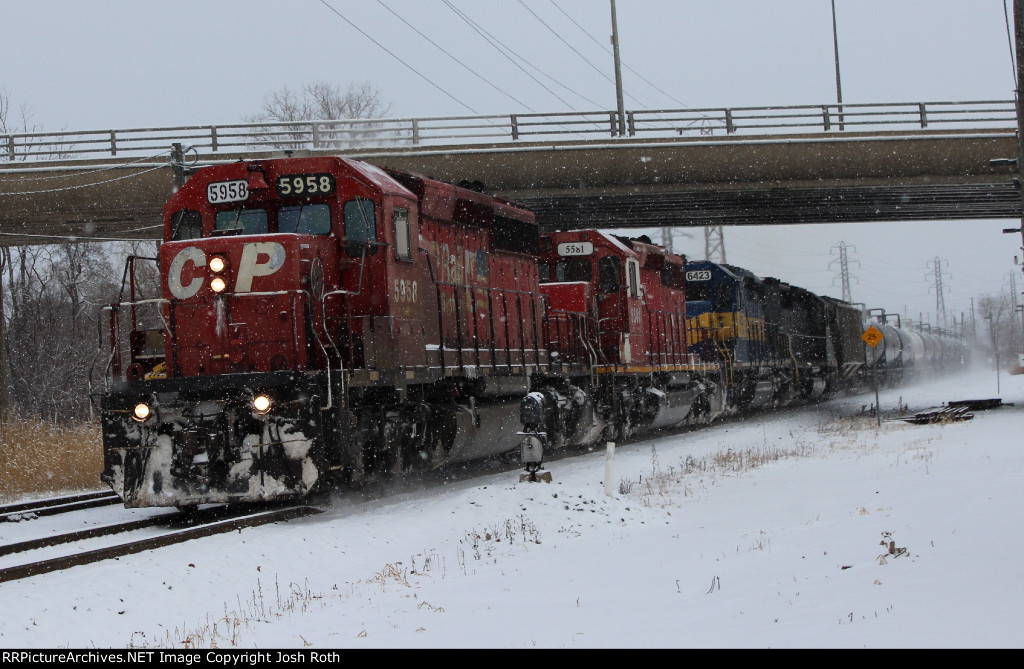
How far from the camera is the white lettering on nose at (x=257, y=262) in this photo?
10.5 meters

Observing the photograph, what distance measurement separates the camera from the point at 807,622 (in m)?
5.46

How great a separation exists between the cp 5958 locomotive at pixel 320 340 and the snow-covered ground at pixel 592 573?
2.73 feet

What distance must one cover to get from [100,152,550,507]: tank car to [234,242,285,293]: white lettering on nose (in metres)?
0.01

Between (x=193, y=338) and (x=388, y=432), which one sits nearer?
(x=193, y=338)

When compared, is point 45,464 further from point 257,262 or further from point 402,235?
point 402,235

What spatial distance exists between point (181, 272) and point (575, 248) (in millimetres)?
8750

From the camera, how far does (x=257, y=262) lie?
10.5 metres

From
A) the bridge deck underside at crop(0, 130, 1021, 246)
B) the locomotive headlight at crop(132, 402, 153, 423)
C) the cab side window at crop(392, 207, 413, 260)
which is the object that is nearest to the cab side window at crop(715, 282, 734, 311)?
the bridge deck underside at crop(0, 130, 1021, 246)

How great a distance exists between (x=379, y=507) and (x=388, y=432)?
80cm

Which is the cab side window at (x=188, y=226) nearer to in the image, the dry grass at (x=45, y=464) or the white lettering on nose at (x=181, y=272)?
the white lettering on nose at (x=181, y=272)

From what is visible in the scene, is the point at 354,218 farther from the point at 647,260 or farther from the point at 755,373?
the point at 755,373

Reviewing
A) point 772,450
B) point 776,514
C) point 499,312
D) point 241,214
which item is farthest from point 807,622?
point 772,450

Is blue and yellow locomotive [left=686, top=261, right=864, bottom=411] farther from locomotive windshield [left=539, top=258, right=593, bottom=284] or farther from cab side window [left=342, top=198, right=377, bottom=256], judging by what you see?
cab side window [left=342, top=198, right=377, bottom=256]

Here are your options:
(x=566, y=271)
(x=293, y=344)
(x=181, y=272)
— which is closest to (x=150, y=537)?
(x=293, y=344)
